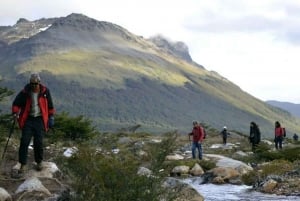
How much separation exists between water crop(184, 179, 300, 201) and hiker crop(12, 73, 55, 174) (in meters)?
5.02

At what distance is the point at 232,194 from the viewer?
638 inches

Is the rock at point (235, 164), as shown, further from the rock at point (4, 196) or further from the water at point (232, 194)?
the rock at point (4, 196)

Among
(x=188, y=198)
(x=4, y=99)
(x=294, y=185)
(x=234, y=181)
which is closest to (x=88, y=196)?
(x=188, y=198)

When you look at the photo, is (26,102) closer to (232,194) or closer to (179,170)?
(232,194)

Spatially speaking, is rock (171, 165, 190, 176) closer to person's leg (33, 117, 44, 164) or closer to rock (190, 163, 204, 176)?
rock (190, 163, 204, 176)

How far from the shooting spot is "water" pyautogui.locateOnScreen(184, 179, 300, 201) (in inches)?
591

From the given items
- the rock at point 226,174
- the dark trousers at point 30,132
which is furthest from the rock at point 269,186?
the dark trousers at point 30,132

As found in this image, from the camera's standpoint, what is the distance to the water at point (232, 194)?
15.0 meters

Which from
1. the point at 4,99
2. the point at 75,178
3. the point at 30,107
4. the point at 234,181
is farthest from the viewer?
the point at 234,181

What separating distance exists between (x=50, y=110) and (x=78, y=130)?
56.2 ft

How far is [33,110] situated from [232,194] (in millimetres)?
6947

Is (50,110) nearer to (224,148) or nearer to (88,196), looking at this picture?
(88,196)

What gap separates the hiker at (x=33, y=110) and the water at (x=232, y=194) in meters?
5.02

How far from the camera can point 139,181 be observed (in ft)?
23.6
